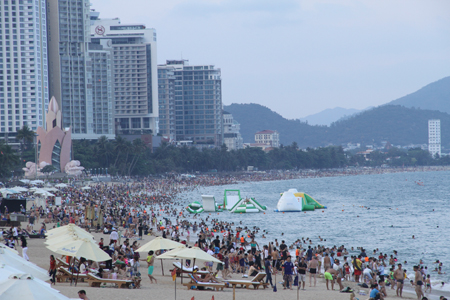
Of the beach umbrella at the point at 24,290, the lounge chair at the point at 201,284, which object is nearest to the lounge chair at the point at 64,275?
the lounge chair at the point at 201,284

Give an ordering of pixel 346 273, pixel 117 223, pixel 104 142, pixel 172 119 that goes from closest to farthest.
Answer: pixel 346 273
pixel 117 223
pixel 104 142
pixel 172 119

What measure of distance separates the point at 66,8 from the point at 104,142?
46384 millimetres

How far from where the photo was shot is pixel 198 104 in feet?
638

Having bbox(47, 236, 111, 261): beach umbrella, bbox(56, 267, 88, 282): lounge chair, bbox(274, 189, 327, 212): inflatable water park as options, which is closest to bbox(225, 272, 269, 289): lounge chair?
bbox(47, 236, 111, 261): beach umbrella

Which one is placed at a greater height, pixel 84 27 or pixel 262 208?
pixel 84 27

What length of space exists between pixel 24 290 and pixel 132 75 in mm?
156918

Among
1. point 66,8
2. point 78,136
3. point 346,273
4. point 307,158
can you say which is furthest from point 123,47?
point 346,273

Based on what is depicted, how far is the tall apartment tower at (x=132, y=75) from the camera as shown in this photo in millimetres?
159250

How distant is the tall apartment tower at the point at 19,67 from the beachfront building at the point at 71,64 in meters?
13.6

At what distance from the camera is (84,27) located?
5162 inches

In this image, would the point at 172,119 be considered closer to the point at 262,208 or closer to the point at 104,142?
the point at 104,142

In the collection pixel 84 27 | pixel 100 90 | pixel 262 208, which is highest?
pixel 84 27

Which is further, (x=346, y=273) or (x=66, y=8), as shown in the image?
(x=66, y=8)

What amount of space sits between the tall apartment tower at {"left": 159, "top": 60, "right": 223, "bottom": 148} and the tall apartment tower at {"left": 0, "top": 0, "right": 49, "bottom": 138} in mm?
81391
